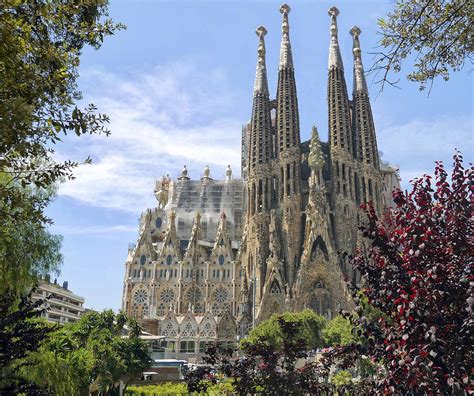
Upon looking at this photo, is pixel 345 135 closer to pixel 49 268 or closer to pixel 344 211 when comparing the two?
pixel 344 211

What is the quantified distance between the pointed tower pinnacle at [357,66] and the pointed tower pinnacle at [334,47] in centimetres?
257

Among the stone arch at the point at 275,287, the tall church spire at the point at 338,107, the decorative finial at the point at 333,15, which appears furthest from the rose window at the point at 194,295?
the decorative finial at the point at 333,15

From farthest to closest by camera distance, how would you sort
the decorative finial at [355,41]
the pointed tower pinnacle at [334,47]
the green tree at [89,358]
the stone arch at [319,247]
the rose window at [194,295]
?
the decorative finial at [355,41] → the pointed tower pinnacle at [334,47] → the rose window at [194,295] → the stone arch at [319,247] → the green tree at [89,358]

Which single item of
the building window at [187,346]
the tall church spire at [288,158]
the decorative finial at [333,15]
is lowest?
the building window at [187,346]

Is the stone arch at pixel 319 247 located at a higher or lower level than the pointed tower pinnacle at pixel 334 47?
lower

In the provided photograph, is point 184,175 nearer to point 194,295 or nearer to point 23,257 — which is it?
point 194,295

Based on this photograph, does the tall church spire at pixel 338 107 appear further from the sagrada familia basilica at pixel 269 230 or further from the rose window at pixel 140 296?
the rose window at pixel 140 296

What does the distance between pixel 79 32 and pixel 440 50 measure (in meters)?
5.15

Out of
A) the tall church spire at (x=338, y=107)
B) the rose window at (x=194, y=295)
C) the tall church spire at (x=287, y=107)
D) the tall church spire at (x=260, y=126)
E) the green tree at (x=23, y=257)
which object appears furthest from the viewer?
the rose window at (x=194, y=295)

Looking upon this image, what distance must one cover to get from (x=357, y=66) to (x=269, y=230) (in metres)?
26.4

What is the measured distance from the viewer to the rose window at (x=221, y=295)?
56531mm

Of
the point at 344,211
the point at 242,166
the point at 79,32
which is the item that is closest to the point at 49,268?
the point at 79,32

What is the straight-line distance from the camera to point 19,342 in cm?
898

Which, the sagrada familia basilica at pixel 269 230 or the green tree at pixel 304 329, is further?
the sagrada familia basilica at pixel 269 230
